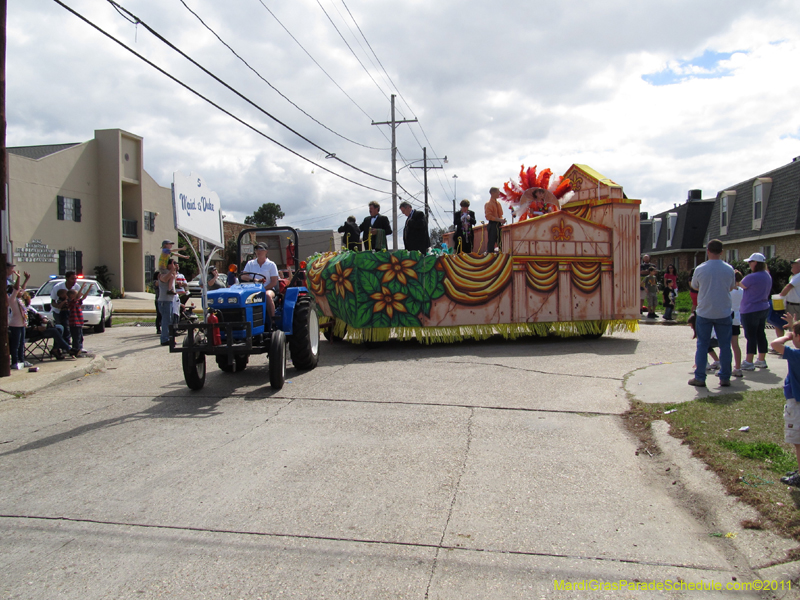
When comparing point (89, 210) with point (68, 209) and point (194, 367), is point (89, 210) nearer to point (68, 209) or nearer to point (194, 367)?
point (68, 209)

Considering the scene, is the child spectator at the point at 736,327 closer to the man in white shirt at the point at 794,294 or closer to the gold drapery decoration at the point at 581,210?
the man in white shirt at the point at 794,294

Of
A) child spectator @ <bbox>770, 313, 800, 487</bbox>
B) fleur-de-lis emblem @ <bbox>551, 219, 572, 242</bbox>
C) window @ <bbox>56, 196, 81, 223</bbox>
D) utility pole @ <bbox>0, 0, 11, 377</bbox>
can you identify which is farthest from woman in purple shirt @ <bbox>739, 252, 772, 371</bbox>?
window @ <bbox>56, 196, 81, 223</bbox>

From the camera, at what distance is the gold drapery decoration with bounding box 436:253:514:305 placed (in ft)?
37.7

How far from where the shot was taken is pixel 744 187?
28.2 metres

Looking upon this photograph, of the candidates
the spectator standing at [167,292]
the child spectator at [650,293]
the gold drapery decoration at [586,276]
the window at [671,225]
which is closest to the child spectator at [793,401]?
the gold drapery decoration at [586,276]

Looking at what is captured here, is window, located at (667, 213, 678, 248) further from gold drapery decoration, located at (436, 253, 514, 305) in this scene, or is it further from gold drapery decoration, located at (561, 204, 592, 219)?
gold drapery decoration, located at (436, 253, 514, 305)

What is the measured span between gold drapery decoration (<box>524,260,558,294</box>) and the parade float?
0.02m

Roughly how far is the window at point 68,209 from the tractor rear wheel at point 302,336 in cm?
2573

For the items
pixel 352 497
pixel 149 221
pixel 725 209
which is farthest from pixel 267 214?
pixel 352 497

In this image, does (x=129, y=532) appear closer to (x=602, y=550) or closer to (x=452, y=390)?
(x=602, y=550)

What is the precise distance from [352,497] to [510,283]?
331 inches

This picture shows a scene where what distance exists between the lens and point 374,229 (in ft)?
40.2

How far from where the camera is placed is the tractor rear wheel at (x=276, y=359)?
721cm

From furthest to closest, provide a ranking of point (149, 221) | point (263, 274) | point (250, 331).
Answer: point (149, 221) → point (263, 274) → point (250, 331)
